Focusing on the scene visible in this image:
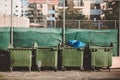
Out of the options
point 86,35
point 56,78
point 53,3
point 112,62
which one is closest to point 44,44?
point 86,35

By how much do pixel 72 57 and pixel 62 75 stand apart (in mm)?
1520

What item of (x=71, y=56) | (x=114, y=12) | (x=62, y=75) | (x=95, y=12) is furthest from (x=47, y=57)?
(x=95, y=12)

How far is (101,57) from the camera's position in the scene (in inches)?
724

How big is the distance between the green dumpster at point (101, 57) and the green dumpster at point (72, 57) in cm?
52

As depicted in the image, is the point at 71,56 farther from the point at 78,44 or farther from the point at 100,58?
the point at 78,44

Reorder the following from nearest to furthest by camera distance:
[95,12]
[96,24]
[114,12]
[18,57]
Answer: [18,57] → [96,24] → [114,12] → [95,12]

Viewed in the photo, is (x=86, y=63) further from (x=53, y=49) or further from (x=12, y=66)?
(x=12, y=66)

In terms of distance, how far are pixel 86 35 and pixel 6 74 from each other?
5.15 metres

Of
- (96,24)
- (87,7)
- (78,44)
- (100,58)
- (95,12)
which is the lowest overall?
(100,58)

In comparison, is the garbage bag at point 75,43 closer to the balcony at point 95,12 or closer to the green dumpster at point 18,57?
the green dumpster at point 18,57

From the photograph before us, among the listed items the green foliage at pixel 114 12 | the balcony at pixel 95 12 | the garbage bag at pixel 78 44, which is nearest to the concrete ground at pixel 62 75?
the garbage bag at pixel 78 44

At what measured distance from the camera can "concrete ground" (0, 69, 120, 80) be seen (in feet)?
52.9

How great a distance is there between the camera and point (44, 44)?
20562 mm

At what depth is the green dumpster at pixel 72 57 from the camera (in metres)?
18.3
